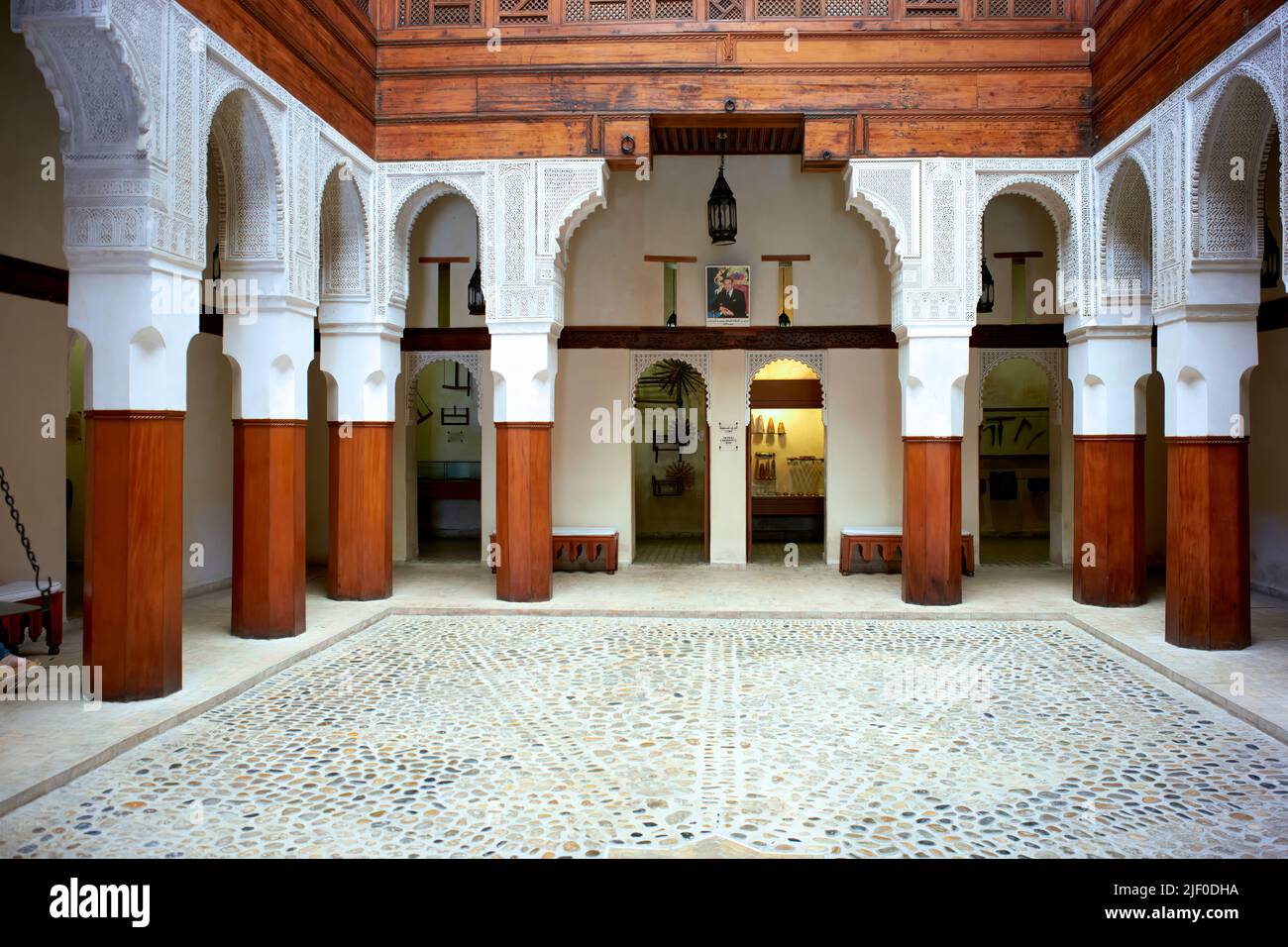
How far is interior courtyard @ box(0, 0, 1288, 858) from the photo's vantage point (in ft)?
11.5

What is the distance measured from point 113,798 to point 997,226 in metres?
8.85

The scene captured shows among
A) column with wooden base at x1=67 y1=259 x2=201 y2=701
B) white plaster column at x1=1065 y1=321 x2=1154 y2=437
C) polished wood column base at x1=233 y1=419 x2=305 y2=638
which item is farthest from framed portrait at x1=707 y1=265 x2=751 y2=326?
column with wooden base at x1=67 y1=259 x2=201 y2=701

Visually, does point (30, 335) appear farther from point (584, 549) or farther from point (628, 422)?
point (628, 422)

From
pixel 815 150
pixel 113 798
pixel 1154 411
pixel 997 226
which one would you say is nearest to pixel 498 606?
pixel 113 798

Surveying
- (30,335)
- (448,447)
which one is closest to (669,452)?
(448,447)

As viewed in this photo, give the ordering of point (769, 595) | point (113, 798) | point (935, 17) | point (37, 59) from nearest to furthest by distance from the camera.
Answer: point (113, 798) → point (37, 59) → point (935, 17) → point (769, 595)

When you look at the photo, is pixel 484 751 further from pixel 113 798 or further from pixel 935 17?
pixel 935 17

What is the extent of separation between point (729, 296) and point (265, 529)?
17.6 ft

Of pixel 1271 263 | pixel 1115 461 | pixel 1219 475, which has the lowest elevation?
pixel 1219 475

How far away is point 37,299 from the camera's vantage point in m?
5.86

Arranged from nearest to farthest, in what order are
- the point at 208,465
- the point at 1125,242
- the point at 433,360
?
the point at 1125,242 → the point at 208,465 → the point at 433,360

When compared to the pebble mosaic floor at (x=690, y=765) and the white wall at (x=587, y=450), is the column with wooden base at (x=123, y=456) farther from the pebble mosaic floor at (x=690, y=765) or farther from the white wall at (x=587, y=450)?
the white wall at (x=587, y=450)

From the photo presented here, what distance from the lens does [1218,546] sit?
5234mm

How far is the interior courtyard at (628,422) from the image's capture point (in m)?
3.49
